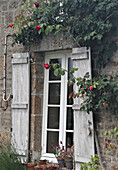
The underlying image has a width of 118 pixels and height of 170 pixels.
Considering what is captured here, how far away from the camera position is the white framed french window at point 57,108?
5.31 m

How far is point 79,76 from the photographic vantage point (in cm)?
499

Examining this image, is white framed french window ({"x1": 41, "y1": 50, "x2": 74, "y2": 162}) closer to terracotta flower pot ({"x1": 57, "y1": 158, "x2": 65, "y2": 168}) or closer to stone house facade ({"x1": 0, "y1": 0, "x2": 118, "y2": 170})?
stone house facade ({"x1": 0, "y1": 0, "x2": 118, "y2": 170})

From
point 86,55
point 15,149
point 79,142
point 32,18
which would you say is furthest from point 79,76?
point 15,149

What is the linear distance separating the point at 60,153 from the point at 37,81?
52.7 inches

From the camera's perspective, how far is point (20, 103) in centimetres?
554

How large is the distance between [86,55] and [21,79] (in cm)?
135

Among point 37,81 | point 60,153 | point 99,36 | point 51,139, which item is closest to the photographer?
point 99,36

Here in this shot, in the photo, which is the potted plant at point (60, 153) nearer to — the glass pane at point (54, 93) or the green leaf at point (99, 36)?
the glass pane at point (54, 93)

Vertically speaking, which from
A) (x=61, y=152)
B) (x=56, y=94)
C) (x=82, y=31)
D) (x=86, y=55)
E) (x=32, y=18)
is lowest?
(x=61, y=152)

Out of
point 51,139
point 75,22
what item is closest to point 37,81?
point 51,139

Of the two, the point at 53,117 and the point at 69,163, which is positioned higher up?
the point at 53,117

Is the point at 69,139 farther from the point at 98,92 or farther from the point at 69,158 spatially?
the point at 98,92

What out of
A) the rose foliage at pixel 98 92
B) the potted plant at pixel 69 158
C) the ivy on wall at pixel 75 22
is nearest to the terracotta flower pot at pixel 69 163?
the potted plant at pixel 69 158

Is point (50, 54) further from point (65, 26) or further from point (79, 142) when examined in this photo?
point (79, 142)
